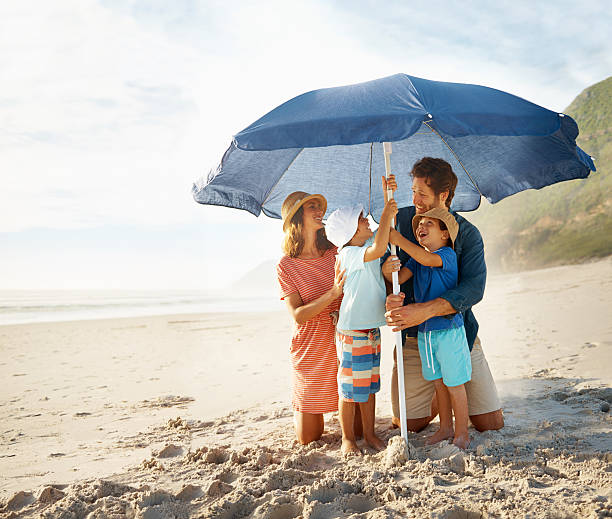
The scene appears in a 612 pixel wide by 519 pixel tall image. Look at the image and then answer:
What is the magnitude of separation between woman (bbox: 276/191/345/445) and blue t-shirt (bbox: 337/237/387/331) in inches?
12.3

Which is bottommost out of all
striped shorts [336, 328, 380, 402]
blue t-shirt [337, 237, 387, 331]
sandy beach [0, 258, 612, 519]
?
sandy beach [0, 258, 612, 519]

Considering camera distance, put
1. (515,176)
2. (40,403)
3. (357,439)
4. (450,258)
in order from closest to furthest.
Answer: (450,258) < (357,439) < (515,176) < (40,403)

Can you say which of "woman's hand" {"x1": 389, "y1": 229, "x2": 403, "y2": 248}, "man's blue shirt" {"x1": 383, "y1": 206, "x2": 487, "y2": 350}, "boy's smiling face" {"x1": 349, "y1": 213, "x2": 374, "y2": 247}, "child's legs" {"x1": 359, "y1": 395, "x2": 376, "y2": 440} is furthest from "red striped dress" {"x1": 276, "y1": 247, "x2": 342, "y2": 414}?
"woman's hand" {"x1": 389, "y1": 229, "x2": 403, "y2": 248}

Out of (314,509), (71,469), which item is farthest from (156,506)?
(71,469)

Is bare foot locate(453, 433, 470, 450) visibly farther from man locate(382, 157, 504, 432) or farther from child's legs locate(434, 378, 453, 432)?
man locate(382, 157, 504, 432)

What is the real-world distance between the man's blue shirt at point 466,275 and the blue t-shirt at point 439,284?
0.17 feet

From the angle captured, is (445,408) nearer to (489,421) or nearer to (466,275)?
(489,421)

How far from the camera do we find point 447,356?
316 cm

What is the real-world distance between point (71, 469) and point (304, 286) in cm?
203

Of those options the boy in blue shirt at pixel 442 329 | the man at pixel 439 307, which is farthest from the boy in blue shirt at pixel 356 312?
the boy in blue shirt at pixel 442 329

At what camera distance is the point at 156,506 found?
2.62 metres

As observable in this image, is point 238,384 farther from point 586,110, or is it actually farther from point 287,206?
point 586,110

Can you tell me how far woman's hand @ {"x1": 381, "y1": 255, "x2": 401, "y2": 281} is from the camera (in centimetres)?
314

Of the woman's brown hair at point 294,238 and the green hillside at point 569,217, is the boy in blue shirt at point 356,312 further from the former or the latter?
the green hillside at point 569,217
